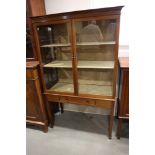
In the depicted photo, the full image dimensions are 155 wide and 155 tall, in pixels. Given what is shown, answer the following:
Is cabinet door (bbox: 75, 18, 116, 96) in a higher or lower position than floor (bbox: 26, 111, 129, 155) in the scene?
higher

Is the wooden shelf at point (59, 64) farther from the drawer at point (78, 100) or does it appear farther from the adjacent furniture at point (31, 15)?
the drawer at point (78, 100)

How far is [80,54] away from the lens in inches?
73.0

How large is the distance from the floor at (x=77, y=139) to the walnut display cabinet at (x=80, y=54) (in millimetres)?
237

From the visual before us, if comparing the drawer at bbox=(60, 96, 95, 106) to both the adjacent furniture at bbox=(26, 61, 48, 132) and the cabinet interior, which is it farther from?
the adjacent furniture at bbox=(26, 61, 48, 132)

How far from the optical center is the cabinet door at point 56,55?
5.88 feet

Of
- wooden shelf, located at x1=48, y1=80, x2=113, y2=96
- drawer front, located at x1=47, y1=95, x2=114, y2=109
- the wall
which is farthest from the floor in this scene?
the wall

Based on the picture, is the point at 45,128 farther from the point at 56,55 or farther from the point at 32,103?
the point at 56,55

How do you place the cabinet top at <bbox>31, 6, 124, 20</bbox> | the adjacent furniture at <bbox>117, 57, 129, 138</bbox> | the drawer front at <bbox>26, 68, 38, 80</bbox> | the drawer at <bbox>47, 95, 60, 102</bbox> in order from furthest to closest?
the drawer at <bbox>47, 95, 60, 102</bbox>
the drawer front at <bbox>26, 68, 38, 80</bbox>
the adjacent furniture at <bbox>117, 57, 129, 138</bbox>
the cabinet top at <bbox>31, 6, 124, 20</bbox>

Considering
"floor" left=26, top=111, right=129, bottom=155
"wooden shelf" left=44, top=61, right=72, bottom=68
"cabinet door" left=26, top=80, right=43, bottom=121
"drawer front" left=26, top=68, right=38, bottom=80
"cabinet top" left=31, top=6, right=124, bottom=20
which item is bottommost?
"floor" left=26, top=111, right=129, bottom=155

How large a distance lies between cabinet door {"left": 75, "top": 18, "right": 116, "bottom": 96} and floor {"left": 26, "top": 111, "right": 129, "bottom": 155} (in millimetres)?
647

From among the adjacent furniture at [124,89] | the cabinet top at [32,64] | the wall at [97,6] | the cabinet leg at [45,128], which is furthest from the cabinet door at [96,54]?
the cabinet leg at [45,128]

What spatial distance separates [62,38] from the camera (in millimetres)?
1874

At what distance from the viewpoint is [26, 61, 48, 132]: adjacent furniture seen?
5.92 feet
